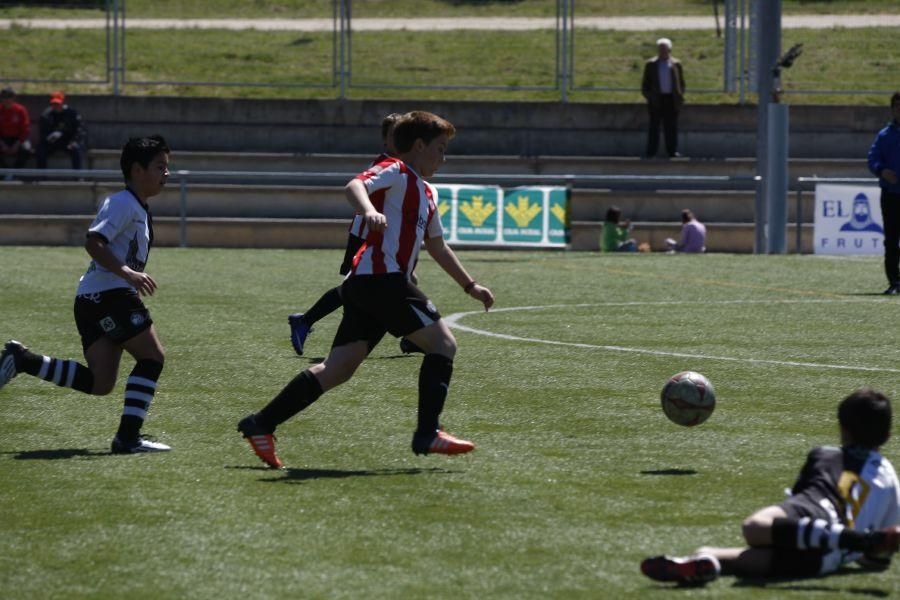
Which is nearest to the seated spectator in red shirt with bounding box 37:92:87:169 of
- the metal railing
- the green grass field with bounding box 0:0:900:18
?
the metal railing

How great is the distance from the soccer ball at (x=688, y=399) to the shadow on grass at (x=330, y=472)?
53.3 inches

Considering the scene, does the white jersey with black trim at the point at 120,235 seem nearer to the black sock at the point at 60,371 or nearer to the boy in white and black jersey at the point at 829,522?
the black sock at the point at 60,371

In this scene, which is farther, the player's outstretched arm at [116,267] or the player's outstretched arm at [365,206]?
the player's outstretched arm at [116,267]

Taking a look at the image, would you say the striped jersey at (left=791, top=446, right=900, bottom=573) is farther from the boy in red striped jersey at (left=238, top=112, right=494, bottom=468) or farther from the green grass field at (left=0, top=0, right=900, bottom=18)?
the green grass field at (left=0, top=0, right=900, bottom=18)

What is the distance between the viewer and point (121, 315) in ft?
26.2

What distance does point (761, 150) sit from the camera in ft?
81.6

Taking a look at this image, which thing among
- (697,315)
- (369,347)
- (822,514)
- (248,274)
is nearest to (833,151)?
(248,274)

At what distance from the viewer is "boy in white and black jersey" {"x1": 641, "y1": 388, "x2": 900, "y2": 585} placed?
17.3 feet

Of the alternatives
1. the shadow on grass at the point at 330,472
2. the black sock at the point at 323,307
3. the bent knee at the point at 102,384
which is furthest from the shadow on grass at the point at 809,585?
the black sock at the point at 323,307

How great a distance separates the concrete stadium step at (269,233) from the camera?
26.8 m

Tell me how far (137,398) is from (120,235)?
80 cm

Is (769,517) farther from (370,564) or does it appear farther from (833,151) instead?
(833,151)

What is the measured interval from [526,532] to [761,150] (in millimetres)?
19563

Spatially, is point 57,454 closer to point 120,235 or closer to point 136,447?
point 136,447
